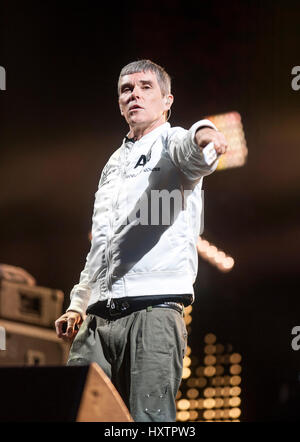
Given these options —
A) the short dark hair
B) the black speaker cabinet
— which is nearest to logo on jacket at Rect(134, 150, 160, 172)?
the short dark hair

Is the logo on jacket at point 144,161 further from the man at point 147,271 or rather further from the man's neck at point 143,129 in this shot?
the man's neck at point 143,129

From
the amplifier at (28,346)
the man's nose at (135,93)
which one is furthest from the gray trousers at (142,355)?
the amplifier at (28,346)

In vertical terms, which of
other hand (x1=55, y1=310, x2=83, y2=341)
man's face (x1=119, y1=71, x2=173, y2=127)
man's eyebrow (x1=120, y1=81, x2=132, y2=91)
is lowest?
other hand (x1=55, y1=310, x2=83, y2=341)

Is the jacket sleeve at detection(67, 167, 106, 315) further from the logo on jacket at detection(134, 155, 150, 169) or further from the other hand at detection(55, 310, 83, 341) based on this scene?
the logo on jacket at detection(134, 155, 150, 169)

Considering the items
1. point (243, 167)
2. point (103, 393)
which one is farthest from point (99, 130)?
point (103, 393)

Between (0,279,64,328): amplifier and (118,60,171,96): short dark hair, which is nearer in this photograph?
(118,60,171,96): short dark hair

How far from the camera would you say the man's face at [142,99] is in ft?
7.51

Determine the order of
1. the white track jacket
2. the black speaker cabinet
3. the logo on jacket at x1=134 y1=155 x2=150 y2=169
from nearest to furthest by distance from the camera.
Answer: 1. the black speaker cabinet
2. the white track jacket
3. the logo on jacket at x1=134 y1=155 x2=150 y2=169

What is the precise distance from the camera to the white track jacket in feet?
6.77

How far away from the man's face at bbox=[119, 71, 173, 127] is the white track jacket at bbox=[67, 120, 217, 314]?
→ 106mm

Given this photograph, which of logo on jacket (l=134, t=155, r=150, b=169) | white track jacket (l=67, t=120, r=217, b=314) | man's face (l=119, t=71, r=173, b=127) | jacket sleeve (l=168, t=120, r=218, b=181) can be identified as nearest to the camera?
jacket sleeve (l=168, t=120, r=218, b=181)

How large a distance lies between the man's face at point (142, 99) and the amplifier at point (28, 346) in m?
2.36

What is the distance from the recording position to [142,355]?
199cm

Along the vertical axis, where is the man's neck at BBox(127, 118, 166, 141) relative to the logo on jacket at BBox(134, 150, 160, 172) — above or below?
above
